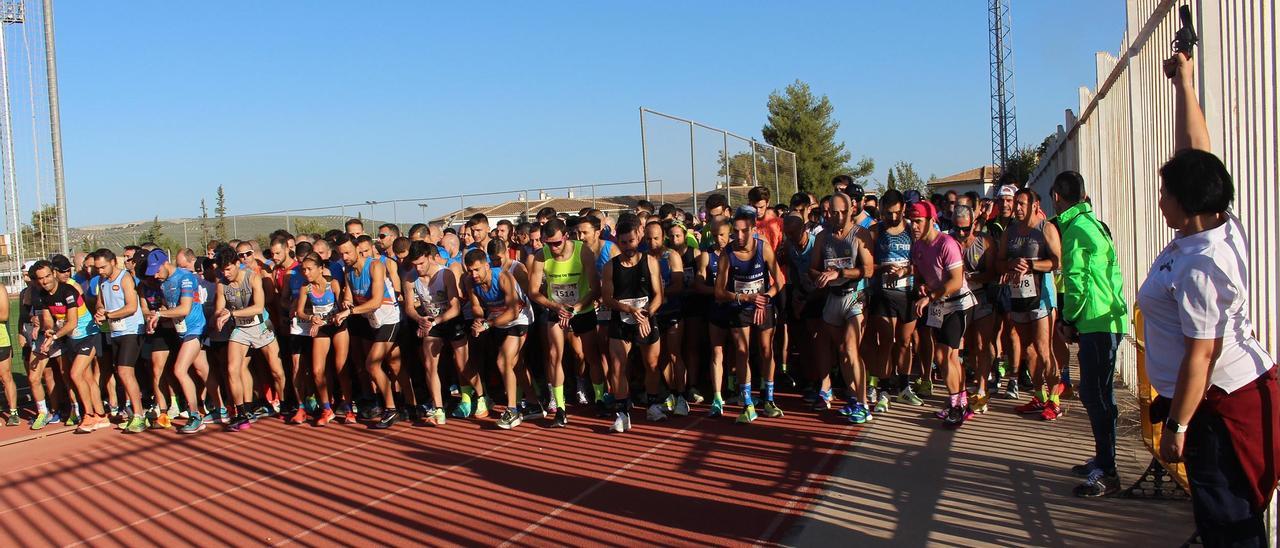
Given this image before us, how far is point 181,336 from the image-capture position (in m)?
9.48

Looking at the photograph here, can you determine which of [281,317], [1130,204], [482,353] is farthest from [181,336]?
[1130,204]

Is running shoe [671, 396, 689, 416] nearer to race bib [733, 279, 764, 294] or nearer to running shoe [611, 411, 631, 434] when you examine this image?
running shoe [611, 411, 631, 434]

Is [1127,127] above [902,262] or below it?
above

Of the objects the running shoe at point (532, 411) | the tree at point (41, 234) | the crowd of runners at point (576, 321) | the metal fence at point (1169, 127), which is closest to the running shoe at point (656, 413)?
the crowd of runners at point (576, 321)

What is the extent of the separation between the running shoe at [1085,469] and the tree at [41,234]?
1349cm

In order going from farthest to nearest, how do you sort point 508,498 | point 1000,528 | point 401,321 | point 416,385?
point 416,385, point 401,321, point 508,498, point 1000,528

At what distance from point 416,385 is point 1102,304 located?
7480mm

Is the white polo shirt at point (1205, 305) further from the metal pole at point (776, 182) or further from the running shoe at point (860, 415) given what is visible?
the metal pole at point (776, 182)

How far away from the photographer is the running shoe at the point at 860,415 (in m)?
7.68

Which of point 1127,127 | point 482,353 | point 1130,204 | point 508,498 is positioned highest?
point 1127,127

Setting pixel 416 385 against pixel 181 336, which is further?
pixel 416 385

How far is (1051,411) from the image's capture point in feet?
24.5

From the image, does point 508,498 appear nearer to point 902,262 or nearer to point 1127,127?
point 902,262

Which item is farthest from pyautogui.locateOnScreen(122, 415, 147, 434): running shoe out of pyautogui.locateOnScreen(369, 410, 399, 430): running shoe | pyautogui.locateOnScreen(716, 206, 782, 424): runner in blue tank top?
pyautogui.locateOnScreen(716, 206, 782, 424): runner in blue tank top
